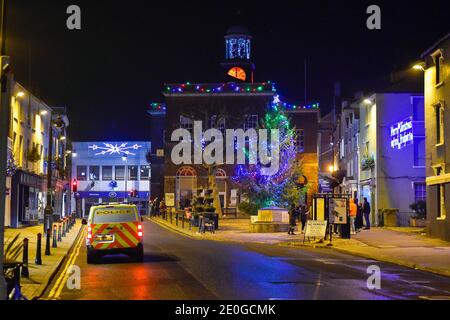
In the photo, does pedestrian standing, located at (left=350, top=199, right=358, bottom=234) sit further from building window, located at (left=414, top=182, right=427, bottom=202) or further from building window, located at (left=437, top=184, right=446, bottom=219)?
building window, located at (left=414, top=182, right=427, bottom=202)

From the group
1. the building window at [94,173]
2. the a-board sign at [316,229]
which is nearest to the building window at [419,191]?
the a-board sign at [316,229]

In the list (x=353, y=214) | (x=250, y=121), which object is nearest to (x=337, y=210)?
(x=353, y=214)

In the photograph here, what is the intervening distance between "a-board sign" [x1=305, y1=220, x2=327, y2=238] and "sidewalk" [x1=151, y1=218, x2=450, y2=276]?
0.41m

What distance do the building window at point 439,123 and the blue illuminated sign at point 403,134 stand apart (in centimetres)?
403

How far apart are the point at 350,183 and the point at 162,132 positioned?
28.7 metres

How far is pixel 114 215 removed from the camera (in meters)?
20.7

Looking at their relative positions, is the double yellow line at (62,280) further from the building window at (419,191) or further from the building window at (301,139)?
the building window at (301,139)

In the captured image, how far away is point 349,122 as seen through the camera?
179 feet

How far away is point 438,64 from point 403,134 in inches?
253

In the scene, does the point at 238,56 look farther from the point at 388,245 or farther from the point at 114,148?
the point at 388,245

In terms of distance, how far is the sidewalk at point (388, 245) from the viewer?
805 inches
